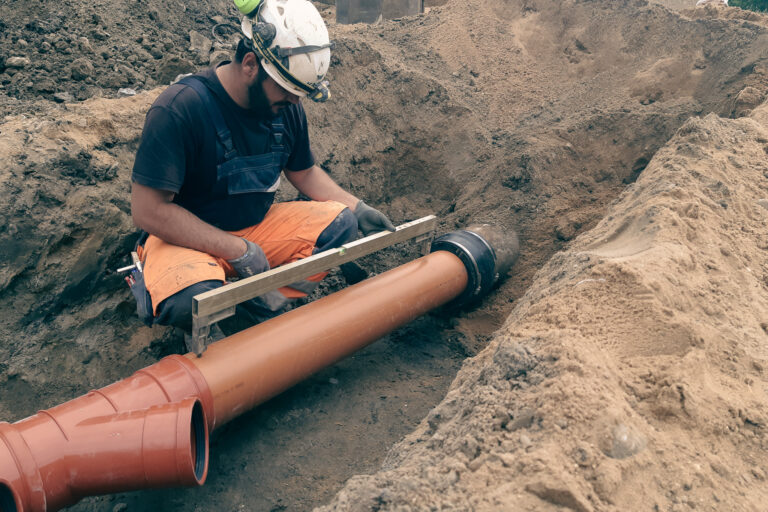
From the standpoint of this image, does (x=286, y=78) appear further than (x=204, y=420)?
Yes

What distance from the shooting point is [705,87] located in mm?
4090

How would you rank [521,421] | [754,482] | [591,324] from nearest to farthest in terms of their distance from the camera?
[754,482] → [521,421] → [591,324]

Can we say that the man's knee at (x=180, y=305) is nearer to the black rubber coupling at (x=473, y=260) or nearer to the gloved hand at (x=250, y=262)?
the gloved hand at (x=250, y=262)

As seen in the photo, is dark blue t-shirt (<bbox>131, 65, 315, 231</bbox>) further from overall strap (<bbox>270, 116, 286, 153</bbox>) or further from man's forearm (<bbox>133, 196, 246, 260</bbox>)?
man's forearm (<bbox>133, 196, 246, 260</bbox>)

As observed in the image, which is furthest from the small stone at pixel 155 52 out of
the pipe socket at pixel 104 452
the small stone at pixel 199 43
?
the pipe socket at pixel 104 452

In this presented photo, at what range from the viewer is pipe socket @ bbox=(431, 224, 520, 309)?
3.31 metres

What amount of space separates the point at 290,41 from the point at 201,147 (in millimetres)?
642

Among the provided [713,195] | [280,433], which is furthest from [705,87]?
[280,433]

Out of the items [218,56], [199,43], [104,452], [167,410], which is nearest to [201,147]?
[167,410]

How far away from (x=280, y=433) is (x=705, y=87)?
13.0ft

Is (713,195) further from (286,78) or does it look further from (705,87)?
(286,78)

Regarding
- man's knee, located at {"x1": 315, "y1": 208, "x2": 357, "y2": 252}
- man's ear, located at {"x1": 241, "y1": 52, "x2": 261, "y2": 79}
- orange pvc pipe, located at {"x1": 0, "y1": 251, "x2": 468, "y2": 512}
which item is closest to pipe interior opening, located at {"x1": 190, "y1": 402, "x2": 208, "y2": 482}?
orange pvc pipe, located at {"x1": 0, "y1": 251, "x2": 468, "y2": 512}

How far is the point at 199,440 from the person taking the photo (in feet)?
6.82

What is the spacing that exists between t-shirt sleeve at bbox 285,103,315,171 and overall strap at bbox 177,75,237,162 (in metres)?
0.42
